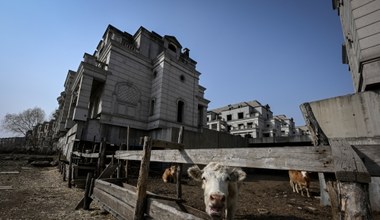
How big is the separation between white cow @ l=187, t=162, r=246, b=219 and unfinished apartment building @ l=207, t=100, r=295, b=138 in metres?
44.4

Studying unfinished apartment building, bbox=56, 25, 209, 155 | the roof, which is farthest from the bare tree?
the roof

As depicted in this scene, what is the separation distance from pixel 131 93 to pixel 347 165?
2150 cm

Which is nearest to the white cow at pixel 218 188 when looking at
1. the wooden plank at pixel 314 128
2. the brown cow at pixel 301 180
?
the wooden plank at pixel 314 128

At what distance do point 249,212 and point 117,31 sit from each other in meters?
25.5

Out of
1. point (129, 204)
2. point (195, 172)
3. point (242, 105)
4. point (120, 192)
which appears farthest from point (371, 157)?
point (242, 105)

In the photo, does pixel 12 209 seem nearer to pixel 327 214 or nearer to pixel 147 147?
pixel 147 147

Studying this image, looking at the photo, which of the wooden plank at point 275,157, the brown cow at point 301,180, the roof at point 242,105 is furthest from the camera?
the roof at point 242,105

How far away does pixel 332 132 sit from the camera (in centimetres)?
717

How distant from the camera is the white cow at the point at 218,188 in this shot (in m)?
3.05

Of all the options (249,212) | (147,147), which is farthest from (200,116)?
(147,147)

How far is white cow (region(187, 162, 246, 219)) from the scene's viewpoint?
120 inches

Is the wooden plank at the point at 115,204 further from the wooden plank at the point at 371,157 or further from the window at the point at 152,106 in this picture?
the window at the point at 152,106

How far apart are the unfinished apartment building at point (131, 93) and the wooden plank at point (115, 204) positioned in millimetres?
11100

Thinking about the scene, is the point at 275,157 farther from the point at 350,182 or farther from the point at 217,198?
the point at 217,198
